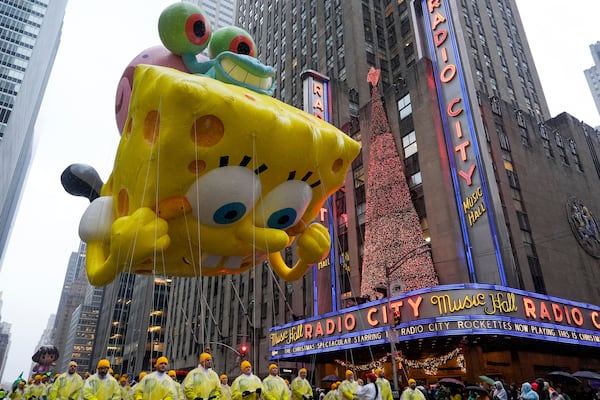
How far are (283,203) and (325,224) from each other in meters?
26.6

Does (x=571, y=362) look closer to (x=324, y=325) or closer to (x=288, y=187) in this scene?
(x=324, y=325)

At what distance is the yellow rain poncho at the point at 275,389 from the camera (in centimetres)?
927

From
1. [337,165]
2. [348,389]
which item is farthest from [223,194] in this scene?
[348,389]

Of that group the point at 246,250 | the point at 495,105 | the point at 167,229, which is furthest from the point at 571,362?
the point at 167,229

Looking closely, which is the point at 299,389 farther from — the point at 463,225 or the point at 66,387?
the point at 463,225

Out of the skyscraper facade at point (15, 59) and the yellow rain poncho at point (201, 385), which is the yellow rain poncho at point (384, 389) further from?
the skyscraper facade at point (15, 59)

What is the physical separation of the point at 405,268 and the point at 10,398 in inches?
838

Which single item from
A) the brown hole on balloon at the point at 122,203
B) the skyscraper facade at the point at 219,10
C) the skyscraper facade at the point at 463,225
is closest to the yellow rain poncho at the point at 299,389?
the brown hole on balloon at the point at 122,203

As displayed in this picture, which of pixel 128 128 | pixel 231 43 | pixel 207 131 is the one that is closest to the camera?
pixel 207 131

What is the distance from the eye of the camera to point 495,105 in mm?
34250

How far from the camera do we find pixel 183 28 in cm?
834

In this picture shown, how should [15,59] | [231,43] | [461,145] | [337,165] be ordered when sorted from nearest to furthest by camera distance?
[231,43], [337,165], [461,145], [15,59]

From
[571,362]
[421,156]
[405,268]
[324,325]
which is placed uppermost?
[421,156]

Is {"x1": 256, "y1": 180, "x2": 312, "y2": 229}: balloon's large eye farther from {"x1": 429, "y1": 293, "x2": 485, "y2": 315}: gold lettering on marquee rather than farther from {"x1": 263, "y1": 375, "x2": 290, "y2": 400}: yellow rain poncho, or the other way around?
{"x1": 429, "y1": 293, "x2": 485, "y2": 315}: gold lettering on marquee
